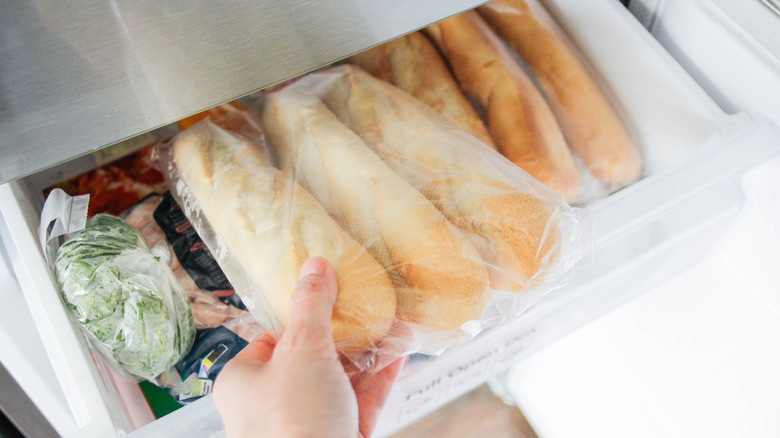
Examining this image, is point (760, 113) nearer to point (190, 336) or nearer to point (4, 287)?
point (190, 336)

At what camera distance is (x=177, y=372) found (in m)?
0.62

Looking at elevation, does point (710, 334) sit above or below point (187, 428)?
below

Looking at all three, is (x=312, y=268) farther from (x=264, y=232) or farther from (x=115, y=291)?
(x=115, y=291)

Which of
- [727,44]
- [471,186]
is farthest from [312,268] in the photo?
[727,44]

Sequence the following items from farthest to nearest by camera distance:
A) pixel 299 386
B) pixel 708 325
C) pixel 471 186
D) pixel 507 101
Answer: pixel 708 325 < pixel 507 101 < pixel 471 186 < pixel 299 386

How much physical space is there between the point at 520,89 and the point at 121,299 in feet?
1.57

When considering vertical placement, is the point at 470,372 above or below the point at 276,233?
below

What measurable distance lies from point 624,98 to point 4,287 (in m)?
0.72

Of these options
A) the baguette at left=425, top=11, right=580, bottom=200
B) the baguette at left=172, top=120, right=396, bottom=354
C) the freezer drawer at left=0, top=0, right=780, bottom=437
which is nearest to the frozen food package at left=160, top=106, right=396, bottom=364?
the baguette at left=172, top=120, right=396, bottom=354

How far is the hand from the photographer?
0.44 meters

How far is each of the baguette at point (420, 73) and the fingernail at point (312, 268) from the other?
9.9 inches

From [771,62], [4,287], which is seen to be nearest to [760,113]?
[771,62]

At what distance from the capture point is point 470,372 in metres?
0.66

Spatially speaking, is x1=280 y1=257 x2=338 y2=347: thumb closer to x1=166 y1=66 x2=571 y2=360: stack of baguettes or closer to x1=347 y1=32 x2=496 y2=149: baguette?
x1=166 y1=66 x2=571 y2=360: stack of baguettes
